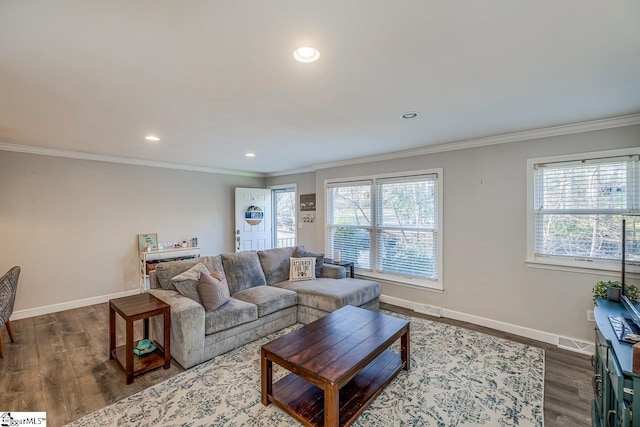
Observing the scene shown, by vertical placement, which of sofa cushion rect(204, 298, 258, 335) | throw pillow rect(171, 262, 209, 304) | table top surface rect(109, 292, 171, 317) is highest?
throw pillow rect(171, 262, 209, 304)

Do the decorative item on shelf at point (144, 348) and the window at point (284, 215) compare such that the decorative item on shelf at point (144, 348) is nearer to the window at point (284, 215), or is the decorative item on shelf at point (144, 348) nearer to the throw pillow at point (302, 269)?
the throw pillow at point (302, 269)

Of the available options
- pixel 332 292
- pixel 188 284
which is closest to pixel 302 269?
pixel 332 292

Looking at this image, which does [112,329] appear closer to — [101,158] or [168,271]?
[168,271]

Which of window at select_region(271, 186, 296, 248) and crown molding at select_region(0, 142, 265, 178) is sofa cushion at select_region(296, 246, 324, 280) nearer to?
window at select_region(271, 186, 296, 248)

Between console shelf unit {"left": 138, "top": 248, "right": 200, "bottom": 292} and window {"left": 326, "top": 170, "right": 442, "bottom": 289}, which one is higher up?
window {"left": 326, "top": 170, "right": 442, "bottom": 289}

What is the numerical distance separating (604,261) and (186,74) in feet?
13.9

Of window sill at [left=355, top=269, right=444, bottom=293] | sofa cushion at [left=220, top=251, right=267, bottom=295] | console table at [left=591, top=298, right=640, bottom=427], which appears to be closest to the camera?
console table at [left=591, top=298, right=640, bottom=427]

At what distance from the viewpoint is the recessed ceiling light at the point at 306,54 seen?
5.37 feet

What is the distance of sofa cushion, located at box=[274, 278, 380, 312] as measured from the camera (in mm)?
3477

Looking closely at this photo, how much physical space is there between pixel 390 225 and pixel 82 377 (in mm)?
4055

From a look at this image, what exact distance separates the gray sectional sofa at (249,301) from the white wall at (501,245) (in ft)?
4.09

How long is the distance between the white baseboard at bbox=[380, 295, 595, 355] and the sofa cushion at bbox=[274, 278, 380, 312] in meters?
0.66

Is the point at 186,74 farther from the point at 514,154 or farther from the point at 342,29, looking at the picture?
the point at 514,154

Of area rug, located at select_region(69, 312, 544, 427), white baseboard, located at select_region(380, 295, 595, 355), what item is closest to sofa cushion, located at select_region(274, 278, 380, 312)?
white baseboard, located at select_region(380, 295, 595, 355)
